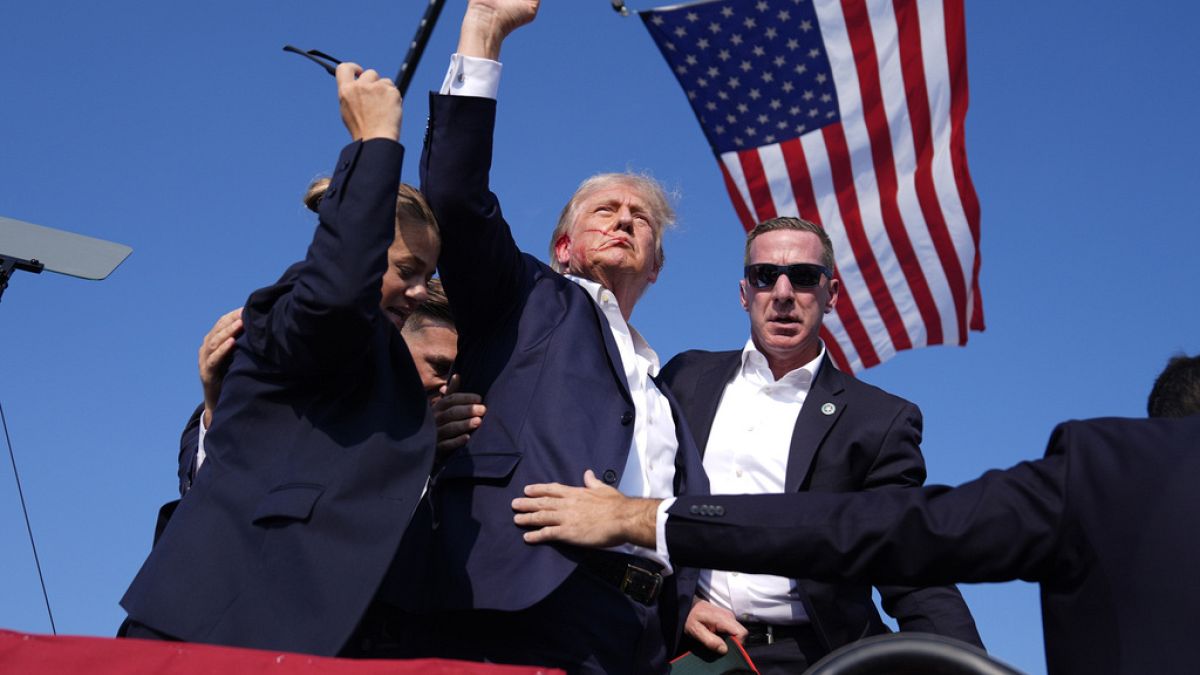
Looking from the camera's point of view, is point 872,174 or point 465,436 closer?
point 465,436

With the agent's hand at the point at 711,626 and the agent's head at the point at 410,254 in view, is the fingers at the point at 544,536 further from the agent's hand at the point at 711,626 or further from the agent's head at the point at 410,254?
the agent's hand at the point at 711,626

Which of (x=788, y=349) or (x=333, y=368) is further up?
(x=333, y=368)

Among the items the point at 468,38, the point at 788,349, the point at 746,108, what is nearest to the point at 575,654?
the point at 468,38

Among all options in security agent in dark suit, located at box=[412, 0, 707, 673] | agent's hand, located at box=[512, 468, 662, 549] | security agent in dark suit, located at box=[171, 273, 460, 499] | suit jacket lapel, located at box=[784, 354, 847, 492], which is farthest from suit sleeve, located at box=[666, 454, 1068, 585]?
suit jacket lapel, located at box=[784, 354, 847, 492]

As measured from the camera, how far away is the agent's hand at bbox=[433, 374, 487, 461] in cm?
332

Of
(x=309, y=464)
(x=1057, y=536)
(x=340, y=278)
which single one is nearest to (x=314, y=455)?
(x=309, y=464)

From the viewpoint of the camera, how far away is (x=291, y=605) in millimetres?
2615

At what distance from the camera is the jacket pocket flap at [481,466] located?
3216mm

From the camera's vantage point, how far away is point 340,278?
2727mm

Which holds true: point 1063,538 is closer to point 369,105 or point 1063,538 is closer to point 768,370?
point 369,105

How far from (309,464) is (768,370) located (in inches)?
98.7

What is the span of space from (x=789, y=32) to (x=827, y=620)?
5050mm

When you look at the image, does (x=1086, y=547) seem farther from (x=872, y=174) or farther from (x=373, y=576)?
(x=872, y=174)

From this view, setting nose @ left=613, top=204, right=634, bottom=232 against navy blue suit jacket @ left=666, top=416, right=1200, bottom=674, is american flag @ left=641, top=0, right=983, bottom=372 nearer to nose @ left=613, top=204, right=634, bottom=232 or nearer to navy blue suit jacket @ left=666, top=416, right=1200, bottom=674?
nose @ left=613, top=204, right=634, bottom=232
